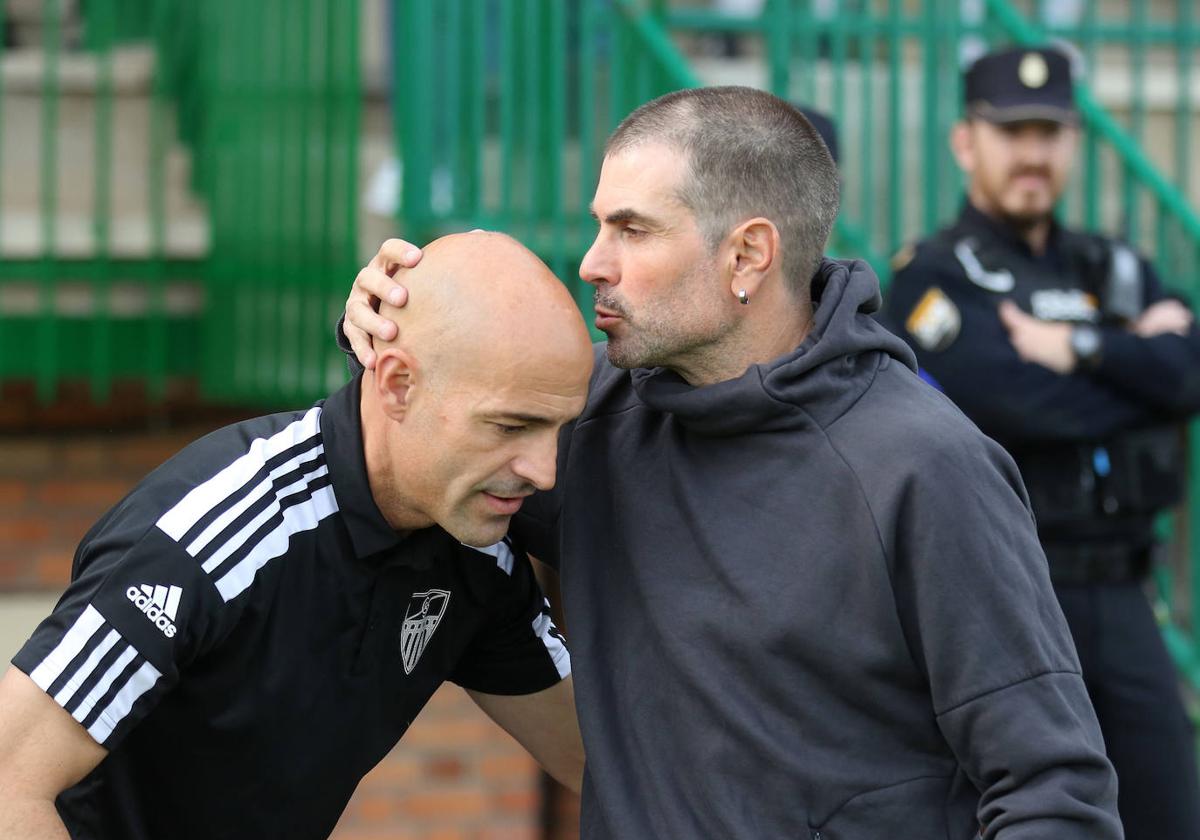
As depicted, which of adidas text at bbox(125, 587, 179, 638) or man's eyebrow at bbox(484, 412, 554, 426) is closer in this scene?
adidas text at bbox(125, 587, 179, 638)

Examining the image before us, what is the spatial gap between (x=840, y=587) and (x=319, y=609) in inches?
32.1

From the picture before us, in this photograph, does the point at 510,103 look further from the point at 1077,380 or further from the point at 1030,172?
the point at 1077,380

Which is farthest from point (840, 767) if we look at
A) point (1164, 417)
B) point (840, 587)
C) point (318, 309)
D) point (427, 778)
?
point (427, 778)

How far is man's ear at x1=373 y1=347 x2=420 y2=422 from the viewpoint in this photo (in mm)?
2629

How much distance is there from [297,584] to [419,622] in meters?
0.25

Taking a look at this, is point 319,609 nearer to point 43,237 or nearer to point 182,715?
point 182,715

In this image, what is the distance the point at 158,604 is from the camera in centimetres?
245

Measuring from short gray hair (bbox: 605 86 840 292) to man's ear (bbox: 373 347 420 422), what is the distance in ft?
1.50

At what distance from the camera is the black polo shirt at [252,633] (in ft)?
8.03

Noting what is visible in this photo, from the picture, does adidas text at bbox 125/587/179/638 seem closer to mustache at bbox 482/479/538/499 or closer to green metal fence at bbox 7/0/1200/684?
mustache at bbox 482/479/538/499

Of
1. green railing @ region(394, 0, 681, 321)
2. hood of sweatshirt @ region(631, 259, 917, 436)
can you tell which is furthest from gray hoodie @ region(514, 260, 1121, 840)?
green railing @ region(394, 0, 681, 321)

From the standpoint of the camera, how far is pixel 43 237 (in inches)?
192

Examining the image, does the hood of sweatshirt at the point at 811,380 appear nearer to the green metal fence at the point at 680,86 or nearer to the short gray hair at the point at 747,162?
the short gray hair at the point at 747,162

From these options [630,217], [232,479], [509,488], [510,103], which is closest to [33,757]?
[232,479]
